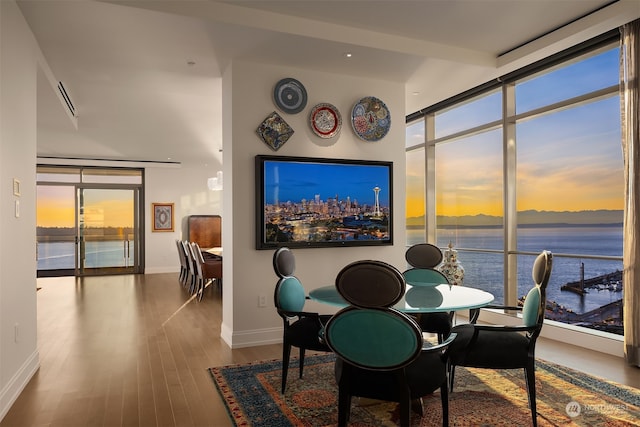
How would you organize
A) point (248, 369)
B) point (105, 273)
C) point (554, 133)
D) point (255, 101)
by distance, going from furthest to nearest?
1. point (105, 273)
2. point (554, 133)
3. point (255, 101)
4. point (248, 369)

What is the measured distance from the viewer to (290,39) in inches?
156

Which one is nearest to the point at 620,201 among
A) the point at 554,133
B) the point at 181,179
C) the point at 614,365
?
the point at 554,133

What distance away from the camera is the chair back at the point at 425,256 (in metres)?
4.05

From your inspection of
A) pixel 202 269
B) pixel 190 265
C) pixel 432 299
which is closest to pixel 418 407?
pixel 432 299

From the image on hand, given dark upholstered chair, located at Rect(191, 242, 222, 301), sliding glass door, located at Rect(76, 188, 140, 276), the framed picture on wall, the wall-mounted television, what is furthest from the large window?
sliding glass door, located at Rect(76, 188, 140, 276)

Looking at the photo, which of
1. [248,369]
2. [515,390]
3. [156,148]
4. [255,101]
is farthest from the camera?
[156,148]

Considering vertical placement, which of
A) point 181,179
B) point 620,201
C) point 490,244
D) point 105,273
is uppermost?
point 181,179

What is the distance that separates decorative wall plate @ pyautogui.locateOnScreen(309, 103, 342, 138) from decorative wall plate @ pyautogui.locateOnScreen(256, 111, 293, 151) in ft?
1.00

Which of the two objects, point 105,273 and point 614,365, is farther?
point 105,273

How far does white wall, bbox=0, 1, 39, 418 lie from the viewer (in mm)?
2988

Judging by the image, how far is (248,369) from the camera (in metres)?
3.68

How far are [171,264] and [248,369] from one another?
839 cm

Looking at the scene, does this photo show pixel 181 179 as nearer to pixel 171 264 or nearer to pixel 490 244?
pixel 171 264

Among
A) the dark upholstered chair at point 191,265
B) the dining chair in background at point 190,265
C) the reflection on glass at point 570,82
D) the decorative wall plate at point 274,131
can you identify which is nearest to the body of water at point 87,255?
the dining chair in background at point 190,265
